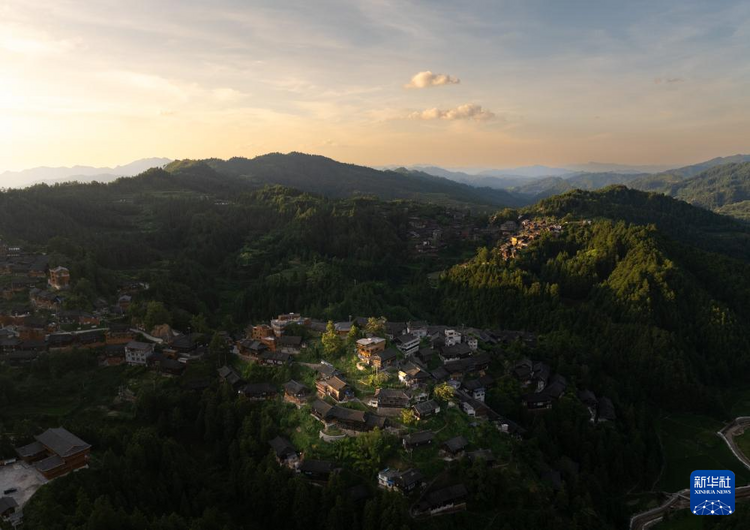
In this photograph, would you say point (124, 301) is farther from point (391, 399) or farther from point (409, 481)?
point (409, 481)

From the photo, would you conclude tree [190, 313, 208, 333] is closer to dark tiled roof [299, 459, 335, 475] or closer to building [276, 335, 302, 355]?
building [276, 335, 302, 355]

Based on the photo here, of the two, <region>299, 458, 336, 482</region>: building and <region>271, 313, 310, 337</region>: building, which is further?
<region>271, 313, 310, 337</region>: building

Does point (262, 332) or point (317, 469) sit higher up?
point (262, 332)

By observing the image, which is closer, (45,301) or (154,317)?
(154,317)

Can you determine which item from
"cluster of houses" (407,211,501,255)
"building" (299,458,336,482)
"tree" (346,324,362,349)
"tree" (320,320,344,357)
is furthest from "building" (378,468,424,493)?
"cluster of houses" (407,211,501,255)

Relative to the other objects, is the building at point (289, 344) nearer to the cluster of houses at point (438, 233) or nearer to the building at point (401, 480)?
the building at point (401, 480)

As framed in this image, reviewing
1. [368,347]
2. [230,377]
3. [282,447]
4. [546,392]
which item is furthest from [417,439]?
[230,377]

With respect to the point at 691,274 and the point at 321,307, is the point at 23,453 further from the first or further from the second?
the point at 691,274

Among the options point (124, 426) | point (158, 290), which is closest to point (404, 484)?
point (124, 426)

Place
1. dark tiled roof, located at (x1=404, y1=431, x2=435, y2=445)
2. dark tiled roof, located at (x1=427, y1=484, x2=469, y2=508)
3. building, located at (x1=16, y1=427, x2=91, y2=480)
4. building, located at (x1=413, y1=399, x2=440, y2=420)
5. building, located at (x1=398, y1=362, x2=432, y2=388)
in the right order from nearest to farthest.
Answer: building, located at (x1=16, y1=427, x2=91, y2=480) → dark tiled roof, located at (x1=427, y1=484, x2=469, y2=508) → dark tiled roof, located at (x1=404, y1=431, x2=435, y2=445) → building, located at (x1=413, y1=399, x2=440, y2=420) → building, located at (x1=398, y1=362, x2=432, y2=388)
